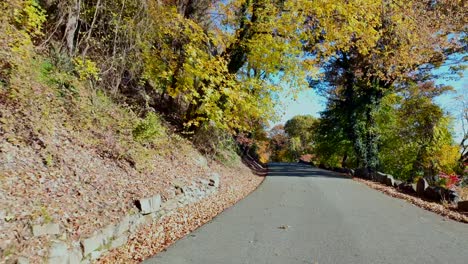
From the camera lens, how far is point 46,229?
4035 millimetres

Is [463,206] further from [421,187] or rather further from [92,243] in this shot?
[92,243]

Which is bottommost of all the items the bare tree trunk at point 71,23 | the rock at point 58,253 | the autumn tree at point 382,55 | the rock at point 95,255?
the rock at point 95,255

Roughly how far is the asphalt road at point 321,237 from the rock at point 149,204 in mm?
867

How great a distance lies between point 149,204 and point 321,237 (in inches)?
124

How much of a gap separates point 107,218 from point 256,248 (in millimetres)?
2326

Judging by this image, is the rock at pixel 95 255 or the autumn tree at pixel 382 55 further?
A: the autumn tree at pixel 382 55

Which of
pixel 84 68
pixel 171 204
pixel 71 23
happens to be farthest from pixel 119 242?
pixel 71 23

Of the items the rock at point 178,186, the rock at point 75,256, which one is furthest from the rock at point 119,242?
the rock at point 178,186

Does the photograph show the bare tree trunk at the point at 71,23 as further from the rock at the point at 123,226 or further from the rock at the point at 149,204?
the rock at the point at 123,226

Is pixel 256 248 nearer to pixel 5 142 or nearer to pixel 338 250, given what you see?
pixel 338 250

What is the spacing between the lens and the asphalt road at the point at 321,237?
513cm

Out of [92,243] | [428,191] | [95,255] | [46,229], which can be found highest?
[428,191]

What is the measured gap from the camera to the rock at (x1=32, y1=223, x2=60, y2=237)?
3907 millimetres

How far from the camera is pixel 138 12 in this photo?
9.55 meters
